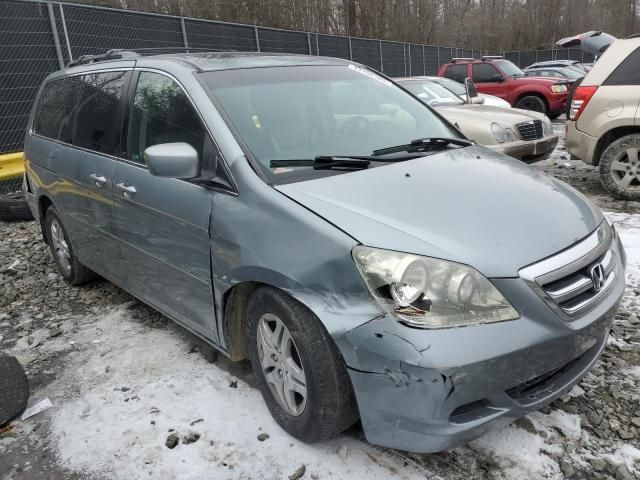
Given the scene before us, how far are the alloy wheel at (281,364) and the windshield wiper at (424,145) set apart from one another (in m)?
1.08

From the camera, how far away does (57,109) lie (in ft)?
14.0

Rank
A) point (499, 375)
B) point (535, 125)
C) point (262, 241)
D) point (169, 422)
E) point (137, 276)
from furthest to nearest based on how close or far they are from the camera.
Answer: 1. point (535, 125)
2. point (137, 276)
3. point (169, 422)
4. point (262, 241)
5. point (499, 375)

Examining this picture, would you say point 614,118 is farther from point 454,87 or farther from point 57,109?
point 57,109

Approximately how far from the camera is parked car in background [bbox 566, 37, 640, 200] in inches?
231

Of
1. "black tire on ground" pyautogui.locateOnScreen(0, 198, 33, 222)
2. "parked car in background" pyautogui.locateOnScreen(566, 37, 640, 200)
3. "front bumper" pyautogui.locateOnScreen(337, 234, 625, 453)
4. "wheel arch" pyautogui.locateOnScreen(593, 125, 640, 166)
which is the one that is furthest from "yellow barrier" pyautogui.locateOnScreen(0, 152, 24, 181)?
"wheel arch" pyautogui.locateOnScreen(593, 125, 640, 166)

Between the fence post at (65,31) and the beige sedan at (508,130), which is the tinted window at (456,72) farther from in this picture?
the fence post at (65,31)

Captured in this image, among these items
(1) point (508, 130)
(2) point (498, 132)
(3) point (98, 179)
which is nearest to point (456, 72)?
(1) point (508, 130)

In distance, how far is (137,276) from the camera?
3.35 m

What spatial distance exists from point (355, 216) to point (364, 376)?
2.08 ft

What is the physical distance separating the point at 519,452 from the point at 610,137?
498cm

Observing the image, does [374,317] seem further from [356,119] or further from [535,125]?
[535,125]

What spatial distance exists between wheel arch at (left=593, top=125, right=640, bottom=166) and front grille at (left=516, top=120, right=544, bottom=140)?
986 mm

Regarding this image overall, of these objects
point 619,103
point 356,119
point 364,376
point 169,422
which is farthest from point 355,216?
point 619,103

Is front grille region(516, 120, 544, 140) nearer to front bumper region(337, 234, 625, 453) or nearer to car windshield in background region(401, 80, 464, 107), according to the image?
car windshield in background region(401, 80, 464, 107)
